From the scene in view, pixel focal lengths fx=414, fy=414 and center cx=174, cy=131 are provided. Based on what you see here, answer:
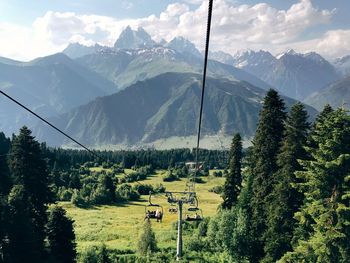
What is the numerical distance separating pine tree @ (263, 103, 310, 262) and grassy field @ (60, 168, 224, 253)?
22248 mm

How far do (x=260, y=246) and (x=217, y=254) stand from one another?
60.2ft

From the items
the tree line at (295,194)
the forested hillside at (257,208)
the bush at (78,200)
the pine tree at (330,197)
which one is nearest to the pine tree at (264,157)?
the tree line at (295,194)

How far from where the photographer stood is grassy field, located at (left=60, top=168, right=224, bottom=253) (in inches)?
3032

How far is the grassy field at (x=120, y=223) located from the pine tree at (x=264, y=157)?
1691 centimetres

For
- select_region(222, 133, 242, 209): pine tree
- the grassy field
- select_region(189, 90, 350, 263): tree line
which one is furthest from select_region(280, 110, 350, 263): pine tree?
select_region(222, 133, 242, 209): pine tree

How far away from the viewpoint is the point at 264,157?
1913 inches

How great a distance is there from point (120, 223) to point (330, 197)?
6895cm

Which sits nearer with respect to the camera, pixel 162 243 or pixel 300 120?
pixel 300 120

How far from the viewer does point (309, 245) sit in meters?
34.6

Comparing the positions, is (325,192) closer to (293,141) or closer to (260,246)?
(293,141)

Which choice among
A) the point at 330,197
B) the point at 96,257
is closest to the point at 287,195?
the point at 330,197

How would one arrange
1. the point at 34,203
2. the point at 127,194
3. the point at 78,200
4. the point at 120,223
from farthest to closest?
the point at 127,194 < the point at 78,200 < the point at 120,223 < the point at 34,203

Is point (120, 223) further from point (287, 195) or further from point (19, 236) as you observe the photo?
point (287, 195)

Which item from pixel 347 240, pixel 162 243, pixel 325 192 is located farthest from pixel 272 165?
pixel 162 243
